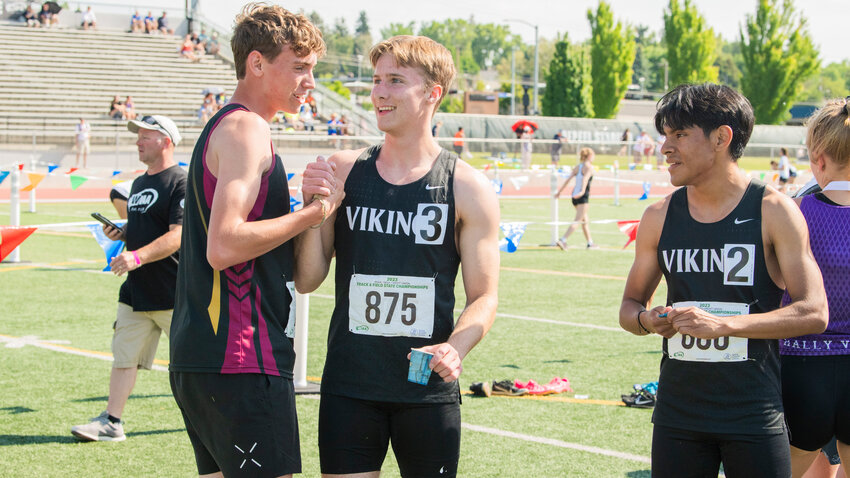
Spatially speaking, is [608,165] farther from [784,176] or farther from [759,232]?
[759,232]

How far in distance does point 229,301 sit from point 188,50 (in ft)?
→ 154

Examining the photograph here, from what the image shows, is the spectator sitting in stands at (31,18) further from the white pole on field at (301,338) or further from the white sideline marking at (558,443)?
the white sideline marking at (558,443)

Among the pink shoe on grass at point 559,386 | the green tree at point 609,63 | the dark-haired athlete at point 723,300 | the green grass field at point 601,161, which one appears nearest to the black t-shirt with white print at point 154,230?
the pink shoe on grass at point 559,386

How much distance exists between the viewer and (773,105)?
6375cm

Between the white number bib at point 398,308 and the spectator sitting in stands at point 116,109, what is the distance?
3709cm

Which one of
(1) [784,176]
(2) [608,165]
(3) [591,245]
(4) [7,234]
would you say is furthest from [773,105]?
→ (4) [7,234]

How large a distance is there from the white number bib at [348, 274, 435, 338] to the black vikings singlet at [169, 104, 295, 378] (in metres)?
0.30

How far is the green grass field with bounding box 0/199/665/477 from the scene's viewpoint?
5.85 m

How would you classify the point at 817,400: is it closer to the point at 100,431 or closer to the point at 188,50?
the point at 100,431

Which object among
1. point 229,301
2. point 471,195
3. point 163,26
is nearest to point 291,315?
point 229,301

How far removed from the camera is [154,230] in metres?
6.43

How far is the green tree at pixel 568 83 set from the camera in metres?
64.8

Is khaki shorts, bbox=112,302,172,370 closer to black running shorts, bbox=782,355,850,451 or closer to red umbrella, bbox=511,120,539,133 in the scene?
black running shorts, bbox=782,355,850,451

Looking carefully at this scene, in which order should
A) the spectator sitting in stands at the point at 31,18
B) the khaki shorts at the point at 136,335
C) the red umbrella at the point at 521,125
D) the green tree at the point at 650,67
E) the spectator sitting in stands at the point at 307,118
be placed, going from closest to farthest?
the khaki shorts at the point at 136,335
the spectator sitting in stands at the point at 307,118
the red umbrella at the point at 521,125
the spectator sitting in stands at the point at 31,18
the green tree at the point at 650,67
